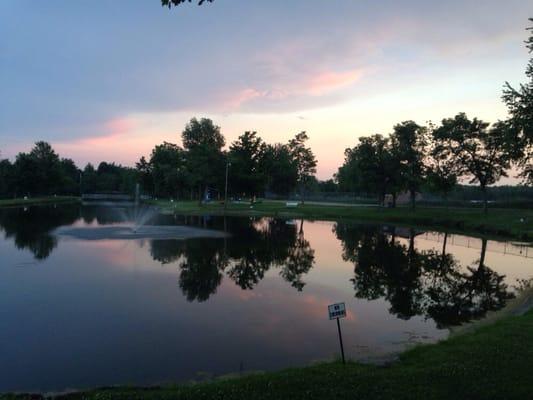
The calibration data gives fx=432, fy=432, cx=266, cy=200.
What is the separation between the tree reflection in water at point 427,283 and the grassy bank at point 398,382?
5.42 meters

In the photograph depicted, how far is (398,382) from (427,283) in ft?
47.5

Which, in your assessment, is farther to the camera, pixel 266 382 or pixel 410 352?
pixel 410 352

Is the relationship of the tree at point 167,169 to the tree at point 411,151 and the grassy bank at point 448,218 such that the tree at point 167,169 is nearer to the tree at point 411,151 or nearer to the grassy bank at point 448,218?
the grassy bank at point 448,218

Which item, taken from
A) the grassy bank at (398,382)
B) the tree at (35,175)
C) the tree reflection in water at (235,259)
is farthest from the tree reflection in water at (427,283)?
the tree at (35,175)

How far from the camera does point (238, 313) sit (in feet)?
50.4

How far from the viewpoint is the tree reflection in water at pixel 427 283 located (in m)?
16.5

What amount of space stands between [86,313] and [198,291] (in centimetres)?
505

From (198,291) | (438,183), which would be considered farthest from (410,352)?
(438,183)

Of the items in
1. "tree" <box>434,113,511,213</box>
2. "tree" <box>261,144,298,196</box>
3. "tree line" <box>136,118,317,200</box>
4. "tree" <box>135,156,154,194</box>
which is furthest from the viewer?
"tree" <box>135,156,154,194</box>

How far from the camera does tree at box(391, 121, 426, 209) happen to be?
64.5 metres

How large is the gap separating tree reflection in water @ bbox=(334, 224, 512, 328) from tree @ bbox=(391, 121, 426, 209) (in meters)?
32.9

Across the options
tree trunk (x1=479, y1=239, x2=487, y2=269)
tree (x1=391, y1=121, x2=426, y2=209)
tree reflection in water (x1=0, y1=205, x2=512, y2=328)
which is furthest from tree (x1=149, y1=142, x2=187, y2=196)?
tree trunk (x1=479, y1=239, x2=487, y2=269)

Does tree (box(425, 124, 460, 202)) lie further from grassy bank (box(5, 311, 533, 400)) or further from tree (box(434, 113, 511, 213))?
grassy bank (box(5, 311, 533, 400))

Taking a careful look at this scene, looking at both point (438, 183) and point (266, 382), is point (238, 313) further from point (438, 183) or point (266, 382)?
point (438, 183)
